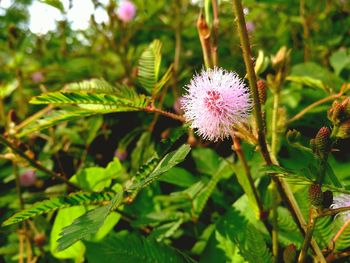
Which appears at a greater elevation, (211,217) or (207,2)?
(207,2)

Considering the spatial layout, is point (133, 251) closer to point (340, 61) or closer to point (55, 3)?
point (55, 3)

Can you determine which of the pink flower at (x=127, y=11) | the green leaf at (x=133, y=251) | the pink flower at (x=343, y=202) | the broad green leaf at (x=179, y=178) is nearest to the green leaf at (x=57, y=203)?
the green leaf at (x=133, y=251)

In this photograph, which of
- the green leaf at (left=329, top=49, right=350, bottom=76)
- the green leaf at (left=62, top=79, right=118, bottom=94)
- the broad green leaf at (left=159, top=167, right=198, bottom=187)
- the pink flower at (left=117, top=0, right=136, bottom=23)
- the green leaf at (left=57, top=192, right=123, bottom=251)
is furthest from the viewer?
the pink flower at (left=117, top=0, right=136, bottom=23)

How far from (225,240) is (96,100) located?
44 cm

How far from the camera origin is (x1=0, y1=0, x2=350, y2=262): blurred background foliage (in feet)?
3.31

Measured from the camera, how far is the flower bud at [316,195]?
56 cm

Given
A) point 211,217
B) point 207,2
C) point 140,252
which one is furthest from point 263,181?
point 207,2

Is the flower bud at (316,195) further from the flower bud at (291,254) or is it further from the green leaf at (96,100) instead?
the green leaf at (96,100)

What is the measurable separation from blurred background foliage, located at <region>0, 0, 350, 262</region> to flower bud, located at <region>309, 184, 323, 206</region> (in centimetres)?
2

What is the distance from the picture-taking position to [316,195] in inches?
22.0

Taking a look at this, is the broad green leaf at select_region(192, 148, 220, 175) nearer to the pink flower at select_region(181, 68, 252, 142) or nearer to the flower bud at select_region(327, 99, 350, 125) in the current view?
the pink flower at select_region(181, 68, 252, 142)

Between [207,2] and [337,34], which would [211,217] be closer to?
[207,2]

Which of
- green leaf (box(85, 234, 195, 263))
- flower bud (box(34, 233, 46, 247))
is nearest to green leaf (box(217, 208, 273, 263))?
green leaf (box(85, 234, 195, 263))

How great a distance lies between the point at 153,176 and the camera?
21.8 inches
